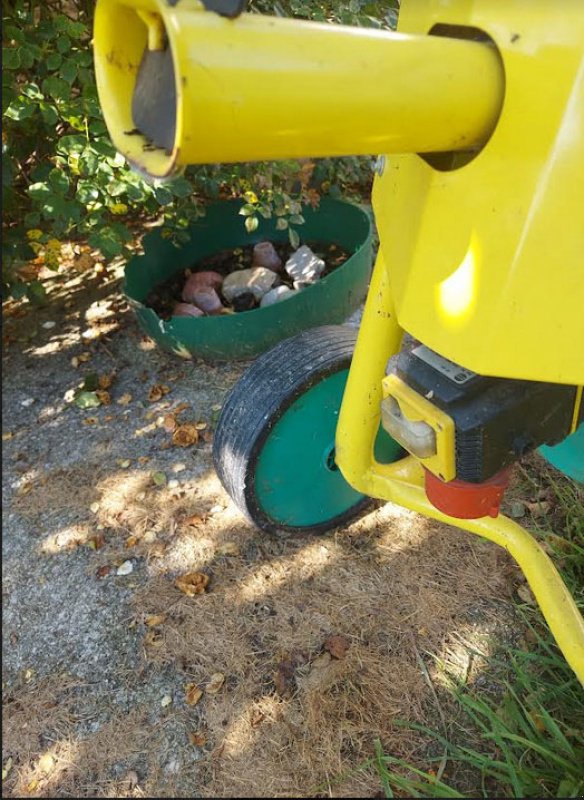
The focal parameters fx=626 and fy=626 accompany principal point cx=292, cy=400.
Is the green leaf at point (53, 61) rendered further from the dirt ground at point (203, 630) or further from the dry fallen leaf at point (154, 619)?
the dry fallen leaf at point (154, 619)

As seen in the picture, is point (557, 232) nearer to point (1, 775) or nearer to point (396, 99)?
point (396, 99)

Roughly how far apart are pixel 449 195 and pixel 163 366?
1962 millimetres

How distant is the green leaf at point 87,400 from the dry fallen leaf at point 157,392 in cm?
21

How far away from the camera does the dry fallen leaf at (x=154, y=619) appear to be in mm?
1736

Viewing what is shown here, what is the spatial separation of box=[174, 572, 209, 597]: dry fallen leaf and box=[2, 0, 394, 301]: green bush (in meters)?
1.18

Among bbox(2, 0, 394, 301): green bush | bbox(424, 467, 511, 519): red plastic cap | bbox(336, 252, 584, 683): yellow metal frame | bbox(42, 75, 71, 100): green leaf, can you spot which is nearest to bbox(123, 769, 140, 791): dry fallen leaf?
bbox(336, 252, 584, 683): yellow metal frame

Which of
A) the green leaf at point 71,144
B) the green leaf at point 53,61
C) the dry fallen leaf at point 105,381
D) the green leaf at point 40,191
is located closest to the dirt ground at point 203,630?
the dry fallen leaf at point 105,381

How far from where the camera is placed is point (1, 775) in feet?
4.98

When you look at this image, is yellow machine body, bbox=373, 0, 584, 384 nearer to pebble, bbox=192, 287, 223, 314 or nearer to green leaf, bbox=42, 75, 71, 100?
green leaf, bbox=42, 75, 71, 100

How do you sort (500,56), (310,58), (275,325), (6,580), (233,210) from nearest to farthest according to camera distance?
(310,58) < (500,56) < (6,580) < (275,325) < (233,210)

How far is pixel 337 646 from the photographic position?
1.62m

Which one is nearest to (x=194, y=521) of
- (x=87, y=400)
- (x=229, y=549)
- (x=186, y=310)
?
(x=229, y=549)

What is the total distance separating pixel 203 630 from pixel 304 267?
1.70 meters

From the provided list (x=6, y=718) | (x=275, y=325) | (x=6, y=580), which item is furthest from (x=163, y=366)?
(x=6, y=718)
